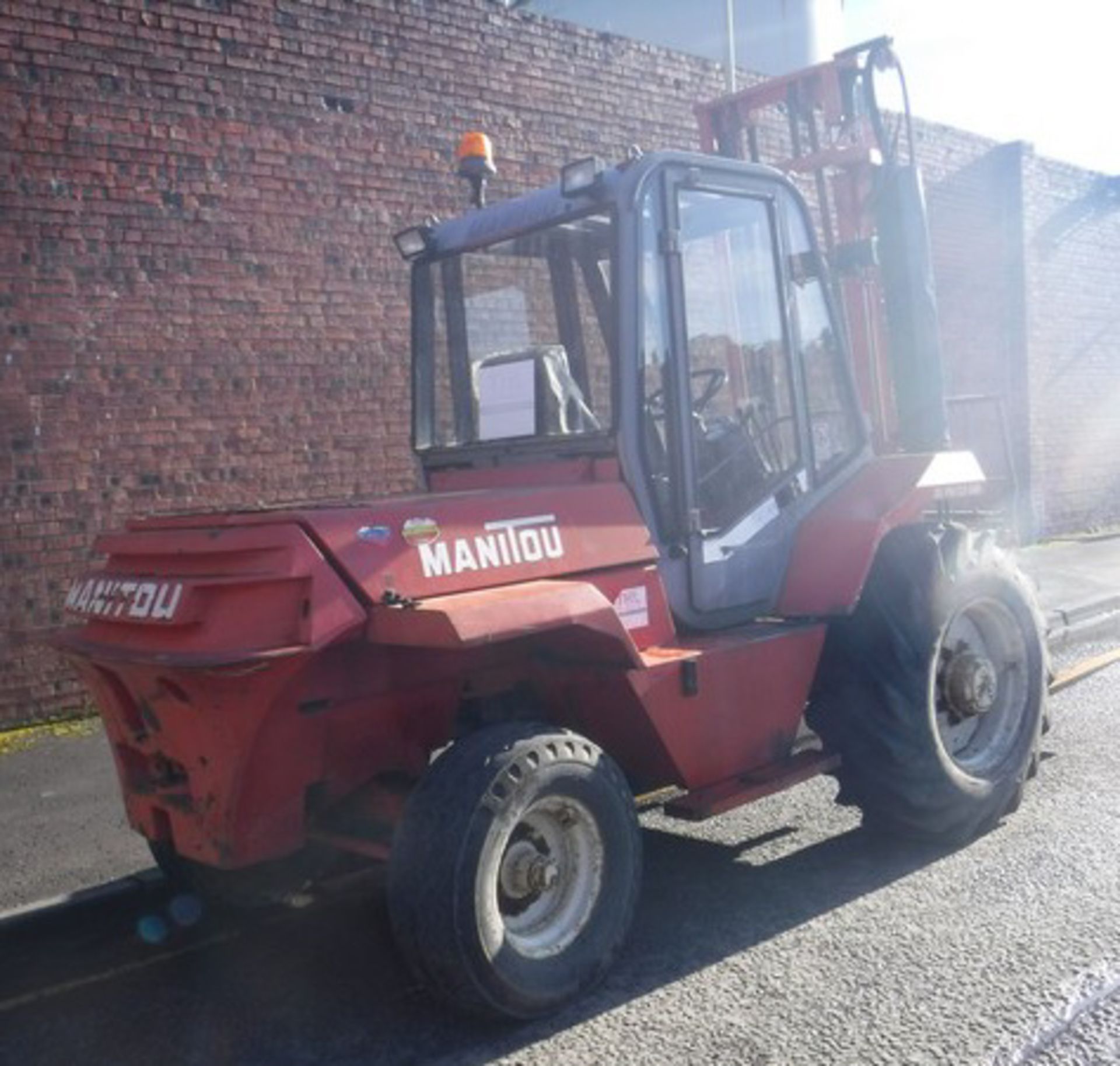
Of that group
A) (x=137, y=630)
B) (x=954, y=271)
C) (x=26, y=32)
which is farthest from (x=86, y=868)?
(x=954, y=271)

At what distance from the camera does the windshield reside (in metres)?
5.05

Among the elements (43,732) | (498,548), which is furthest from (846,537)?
(43,732)

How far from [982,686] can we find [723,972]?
6.07ft

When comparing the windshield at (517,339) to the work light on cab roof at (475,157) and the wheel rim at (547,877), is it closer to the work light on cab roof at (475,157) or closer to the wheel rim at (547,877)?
the work light on cab roof at (475,157)

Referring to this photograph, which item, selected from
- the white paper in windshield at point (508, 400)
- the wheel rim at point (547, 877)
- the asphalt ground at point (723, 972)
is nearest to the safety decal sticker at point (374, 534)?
the wheel rim at point (547, 877)

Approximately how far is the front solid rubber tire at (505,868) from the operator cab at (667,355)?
1020 mm

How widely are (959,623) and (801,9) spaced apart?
14633 mm

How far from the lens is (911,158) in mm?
5773

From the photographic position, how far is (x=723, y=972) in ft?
14.0

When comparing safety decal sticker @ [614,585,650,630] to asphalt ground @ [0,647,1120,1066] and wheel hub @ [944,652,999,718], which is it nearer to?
asphalt ground @ [0,647,1120,1066]

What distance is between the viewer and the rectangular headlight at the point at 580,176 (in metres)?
4.68

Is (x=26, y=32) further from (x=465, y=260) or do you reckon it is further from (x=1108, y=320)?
(x=1108, y=320)

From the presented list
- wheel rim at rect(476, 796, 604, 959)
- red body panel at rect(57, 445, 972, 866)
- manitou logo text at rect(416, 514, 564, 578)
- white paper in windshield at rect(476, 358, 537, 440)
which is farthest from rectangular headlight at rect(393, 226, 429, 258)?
wheel rim at rect(476, 796, 604, 959)

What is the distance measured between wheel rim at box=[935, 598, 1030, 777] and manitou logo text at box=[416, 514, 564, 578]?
5.84 feet
